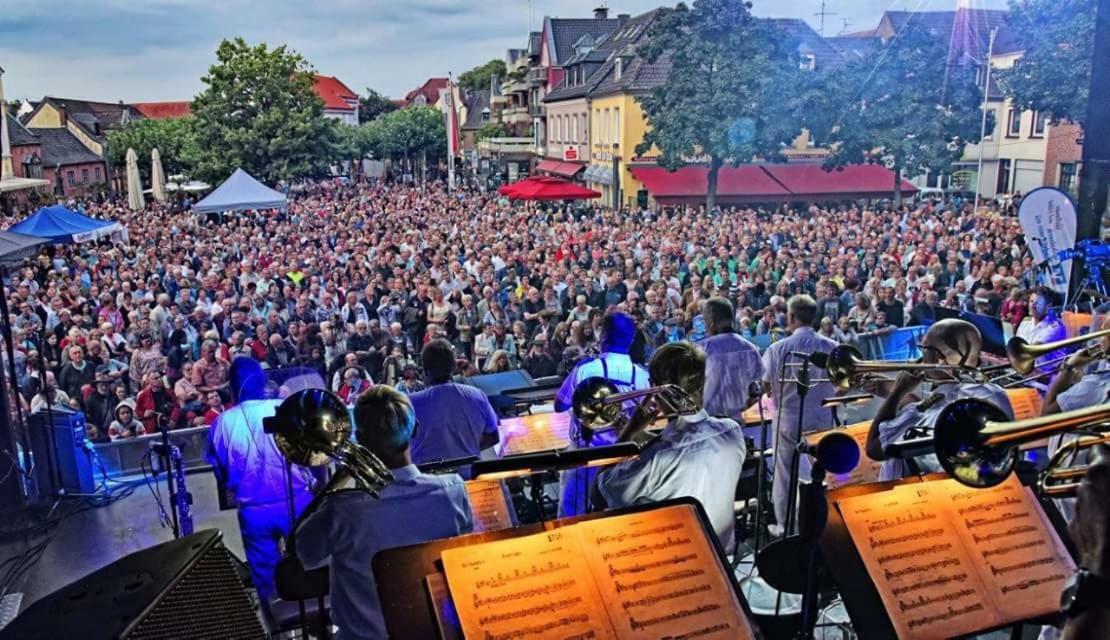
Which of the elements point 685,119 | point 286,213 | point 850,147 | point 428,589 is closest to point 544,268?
point 685,119

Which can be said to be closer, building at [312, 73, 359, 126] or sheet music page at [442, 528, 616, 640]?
sheet music page at [442, 528, 616, 640]

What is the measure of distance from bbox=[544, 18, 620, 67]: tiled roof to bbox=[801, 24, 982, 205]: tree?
3.11m

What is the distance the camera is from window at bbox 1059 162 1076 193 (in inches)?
547

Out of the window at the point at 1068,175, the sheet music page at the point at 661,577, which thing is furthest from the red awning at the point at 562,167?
the sheet music page at the point at 661,577

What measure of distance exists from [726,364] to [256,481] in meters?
2.29

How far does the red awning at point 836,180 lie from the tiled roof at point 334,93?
281 inches

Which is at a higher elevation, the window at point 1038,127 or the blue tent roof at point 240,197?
the window at point 1038,127

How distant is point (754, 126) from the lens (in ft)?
36.5

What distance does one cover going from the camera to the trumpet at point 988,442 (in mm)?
1478

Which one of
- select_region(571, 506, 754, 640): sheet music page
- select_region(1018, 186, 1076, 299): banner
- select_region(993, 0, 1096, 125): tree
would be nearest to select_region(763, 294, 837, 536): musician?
select_region(571, 506, 754, 640): sheet music page

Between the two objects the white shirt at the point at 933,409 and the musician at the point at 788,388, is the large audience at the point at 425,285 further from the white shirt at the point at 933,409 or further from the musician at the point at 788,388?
the white shirt at the point at 933,409

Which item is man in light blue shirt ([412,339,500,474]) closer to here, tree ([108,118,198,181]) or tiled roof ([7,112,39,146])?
tree ([108,118,198,181])

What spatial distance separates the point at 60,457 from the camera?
5254 mm

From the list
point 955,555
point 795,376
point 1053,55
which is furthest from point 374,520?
point 1053,55
